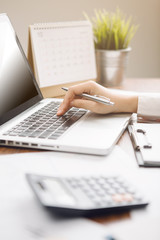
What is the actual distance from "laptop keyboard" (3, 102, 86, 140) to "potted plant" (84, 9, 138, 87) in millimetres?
440

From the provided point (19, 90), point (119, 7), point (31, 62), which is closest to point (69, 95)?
point (19, 90)

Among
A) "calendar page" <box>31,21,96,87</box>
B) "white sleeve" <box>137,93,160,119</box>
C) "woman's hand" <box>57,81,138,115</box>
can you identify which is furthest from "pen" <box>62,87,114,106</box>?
"calendar page" <box>31,21,96,87</box>

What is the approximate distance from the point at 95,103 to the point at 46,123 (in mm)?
157

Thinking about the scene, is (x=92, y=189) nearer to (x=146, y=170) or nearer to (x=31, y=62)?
(x=146, y=170)

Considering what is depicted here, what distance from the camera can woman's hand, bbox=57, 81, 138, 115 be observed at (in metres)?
0.98

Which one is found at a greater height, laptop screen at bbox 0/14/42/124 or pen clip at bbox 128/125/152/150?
laptop screen at bbox 0/14/42/124

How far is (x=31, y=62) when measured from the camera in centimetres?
124

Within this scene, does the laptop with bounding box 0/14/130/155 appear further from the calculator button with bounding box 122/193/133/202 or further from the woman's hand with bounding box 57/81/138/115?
the calculator button with bounding box 122/193/133/202

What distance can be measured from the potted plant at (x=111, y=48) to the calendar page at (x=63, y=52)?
5cm

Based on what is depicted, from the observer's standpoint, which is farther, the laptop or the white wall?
the white wall

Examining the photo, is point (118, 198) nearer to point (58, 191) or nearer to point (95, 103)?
point (58, 191)

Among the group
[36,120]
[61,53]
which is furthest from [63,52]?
[36,120]

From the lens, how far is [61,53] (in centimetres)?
132

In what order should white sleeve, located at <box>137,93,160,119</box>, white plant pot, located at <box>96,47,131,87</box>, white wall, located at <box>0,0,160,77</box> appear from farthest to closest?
white wall, located at <box>0,0,160,77</box>
white plant pot, located at <box>96,47,131,87</box>
white sleeve, located at <box>137,93,160,119</box>
